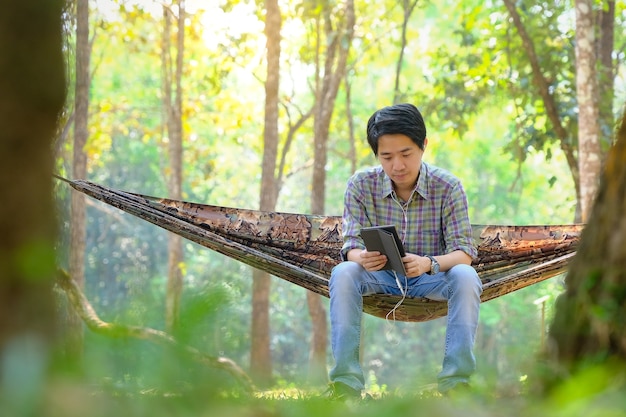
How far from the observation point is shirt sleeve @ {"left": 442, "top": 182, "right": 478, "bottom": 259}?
2.67 meters

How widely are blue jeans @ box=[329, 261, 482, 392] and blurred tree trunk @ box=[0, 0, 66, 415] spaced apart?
5.16ft

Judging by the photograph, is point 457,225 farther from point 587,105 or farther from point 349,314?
point 587,105

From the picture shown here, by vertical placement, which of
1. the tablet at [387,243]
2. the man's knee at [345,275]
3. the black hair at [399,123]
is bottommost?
the man's knee at [345,275]

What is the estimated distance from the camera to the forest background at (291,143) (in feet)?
2.37

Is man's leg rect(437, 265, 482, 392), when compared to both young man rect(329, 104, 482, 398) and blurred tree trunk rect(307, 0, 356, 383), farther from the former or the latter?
blurred tree trunk rect(307, 0, 356, 383)

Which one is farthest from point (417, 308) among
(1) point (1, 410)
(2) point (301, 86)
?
(2) point (301, 86)

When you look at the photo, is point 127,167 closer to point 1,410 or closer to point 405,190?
point 405,190

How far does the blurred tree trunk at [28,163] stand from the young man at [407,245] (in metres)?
1.54

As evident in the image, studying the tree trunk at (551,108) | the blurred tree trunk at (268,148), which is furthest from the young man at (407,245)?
the blurred tree trunk at (268,148)

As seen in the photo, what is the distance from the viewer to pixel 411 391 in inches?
28.1

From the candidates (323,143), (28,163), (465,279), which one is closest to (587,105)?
(323,143)

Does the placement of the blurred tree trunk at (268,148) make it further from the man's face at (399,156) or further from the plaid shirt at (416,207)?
the man's face at (399,156)

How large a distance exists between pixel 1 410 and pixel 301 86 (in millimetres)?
20494

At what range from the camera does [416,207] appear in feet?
9.10
